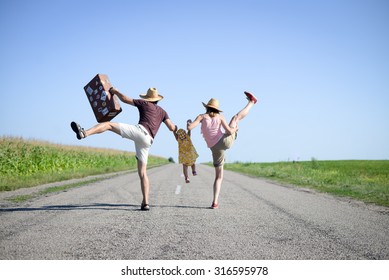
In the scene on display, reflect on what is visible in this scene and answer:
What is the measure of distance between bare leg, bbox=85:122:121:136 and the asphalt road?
5.03 feet

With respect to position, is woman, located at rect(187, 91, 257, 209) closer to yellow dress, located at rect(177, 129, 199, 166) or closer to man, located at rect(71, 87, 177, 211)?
man, located at rect(71, 87, 177, 211)

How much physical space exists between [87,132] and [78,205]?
2662 millimetres

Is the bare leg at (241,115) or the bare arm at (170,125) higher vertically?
the bare leg at (241,115)

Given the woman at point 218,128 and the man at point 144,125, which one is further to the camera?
the woman at point 218,128

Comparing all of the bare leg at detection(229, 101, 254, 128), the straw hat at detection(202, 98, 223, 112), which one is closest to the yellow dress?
the bare leg at detection(229, 101, 254, 128)

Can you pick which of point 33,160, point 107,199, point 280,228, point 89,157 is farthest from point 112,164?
point 280,228

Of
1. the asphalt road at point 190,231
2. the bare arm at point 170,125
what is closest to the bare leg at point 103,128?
the bare arm at point 170,125

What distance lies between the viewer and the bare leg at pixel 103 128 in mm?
5809

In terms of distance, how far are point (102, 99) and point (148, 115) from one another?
3.39 ft

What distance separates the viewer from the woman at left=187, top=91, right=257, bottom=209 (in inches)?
275

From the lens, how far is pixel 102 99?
6.89m

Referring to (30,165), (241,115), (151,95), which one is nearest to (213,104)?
(241,115)

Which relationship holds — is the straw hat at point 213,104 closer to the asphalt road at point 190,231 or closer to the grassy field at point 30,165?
the asphalt road at point 190,231
